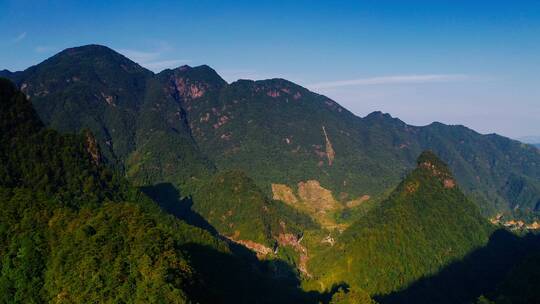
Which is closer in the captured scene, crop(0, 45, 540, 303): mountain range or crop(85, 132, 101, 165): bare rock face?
crop(0, 45, 540, 303): mountain range

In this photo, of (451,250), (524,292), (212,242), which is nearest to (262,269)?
(212,242)

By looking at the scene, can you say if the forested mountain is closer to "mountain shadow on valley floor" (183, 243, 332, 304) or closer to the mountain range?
the mountain range

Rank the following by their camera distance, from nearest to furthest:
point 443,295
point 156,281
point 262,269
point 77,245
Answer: point 156,281, point 77,245, point 443,295, point 262,269

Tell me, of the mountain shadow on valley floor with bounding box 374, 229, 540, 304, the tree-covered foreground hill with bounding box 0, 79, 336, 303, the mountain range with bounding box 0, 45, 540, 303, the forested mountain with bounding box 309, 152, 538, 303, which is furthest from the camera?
the forested mountain with bounding box 309, 152, 538, 303

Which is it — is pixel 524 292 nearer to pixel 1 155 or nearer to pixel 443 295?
pixel 443 295

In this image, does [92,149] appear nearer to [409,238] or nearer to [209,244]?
[209,244]

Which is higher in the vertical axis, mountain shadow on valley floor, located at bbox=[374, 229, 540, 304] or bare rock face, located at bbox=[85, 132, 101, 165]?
bare rock face, located at bbox=[85, 132, 101, 165]

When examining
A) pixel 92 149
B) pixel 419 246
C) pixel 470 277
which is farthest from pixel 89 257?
pixel 470 277

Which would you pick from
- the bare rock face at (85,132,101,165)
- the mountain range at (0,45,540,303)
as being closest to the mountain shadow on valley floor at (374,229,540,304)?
the mountain range at (0,45,540,303)
